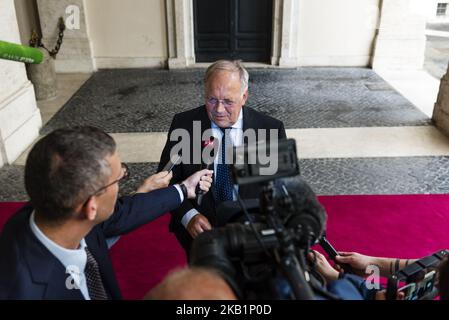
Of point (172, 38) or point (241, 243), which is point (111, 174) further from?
point (172, 38)

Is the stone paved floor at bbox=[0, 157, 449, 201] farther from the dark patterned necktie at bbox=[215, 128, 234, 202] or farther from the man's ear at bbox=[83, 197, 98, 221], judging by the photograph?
the man's ear at bbox=[83, 197, 98, 221]

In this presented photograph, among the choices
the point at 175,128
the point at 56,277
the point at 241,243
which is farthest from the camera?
the point at 175,128

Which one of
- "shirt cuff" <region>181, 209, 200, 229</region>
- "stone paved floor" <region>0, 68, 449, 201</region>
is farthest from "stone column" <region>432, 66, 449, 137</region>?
"shirt cuff" <region>181, 209, 200, 229</region>

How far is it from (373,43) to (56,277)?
26.0 feet

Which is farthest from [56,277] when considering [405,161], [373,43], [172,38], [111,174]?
[373,43]

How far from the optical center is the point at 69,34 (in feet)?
26.6

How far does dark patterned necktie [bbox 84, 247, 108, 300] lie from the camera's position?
1666 mm

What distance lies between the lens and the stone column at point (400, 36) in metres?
7.82

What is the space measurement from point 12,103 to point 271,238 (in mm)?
4746

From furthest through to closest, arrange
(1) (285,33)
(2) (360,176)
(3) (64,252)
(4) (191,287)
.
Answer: (1) (285,33) < (2) (360,176) < (3) (64,252) < (4) (191,287)

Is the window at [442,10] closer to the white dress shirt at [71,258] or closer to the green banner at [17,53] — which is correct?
→ the green banner at [17,53]

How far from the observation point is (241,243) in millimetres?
1086

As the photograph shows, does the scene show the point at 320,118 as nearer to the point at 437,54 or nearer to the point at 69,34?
the point at 69,34

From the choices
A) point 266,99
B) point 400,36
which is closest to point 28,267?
point 266,99
